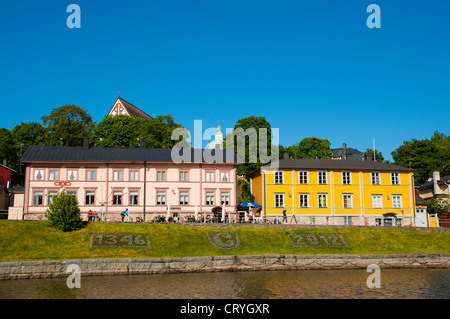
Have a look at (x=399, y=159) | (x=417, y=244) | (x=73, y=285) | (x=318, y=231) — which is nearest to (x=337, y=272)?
(x=318, y=231)

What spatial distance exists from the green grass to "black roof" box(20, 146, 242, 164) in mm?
17955

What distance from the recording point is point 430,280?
32625 mm

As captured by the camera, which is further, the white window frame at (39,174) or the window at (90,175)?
the window at (90,175)

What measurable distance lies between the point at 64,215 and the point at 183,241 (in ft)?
39.0

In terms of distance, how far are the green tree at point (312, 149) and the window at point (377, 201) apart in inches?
1319

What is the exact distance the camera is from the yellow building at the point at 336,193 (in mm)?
60875

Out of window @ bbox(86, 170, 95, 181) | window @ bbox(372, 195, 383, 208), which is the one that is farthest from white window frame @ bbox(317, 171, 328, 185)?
window @ bbox(86, 170, 95, 181)

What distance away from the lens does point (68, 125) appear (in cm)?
8594

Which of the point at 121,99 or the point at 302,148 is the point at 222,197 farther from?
the point at 121,99

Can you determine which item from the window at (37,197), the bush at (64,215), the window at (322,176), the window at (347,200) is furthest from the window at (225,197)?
the window at (37,197)

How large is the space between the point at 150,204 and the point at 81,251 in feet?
73.9

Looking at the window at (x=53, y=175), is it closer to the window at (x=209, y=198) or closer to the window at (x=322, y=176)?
the window at (x=209, y=198)

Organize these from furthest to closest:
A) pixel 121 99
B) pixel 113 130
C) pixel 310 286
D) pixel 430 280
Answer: pixel 121 99, pixel 113 130, pixel 430 280, pixel 310 286

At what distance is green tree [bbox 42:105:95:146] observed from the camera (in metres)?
85.1
